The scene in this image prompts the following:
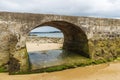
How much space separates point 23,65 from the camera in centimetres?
1063

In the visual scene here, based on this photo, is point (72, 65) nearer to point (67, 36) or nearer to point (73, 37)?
point (73, 37)

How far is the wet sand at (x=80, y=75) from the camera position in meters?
9.68

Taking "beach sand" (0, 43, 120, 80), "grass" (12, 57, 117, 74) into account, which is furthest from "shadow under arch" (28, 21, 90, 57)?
"beach sand" (0, 43, 120, 80)

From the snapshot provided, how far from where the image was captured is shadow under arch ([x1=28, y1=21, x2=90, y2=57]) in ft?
44.4

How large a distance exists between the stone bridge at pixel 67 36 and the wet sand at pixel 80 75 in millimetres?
708

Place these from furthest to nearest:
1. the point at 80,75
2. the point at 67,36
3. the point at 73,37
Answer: the point at 67,36 < the point at 73,37 < the point at 80,75

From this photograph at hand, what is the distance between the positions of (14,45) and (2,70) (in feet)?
4.58

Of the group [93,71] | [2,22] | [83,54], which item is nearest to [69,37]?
[83,54]

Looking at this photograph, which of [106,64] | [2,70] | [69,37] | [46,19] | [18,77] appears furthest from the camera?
[69,37]

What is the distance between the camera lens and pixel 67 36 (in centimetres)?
1639

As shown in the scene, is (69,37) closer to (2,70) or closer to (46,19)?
(46,19)

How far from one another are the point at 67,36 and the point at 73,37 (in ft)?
3.53

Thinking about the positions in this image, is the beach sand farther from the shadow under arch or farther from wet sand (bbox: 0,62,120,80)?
the shadow under arch

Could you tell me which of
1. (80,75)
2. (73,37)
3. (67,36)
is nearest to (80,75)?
(80,75)
